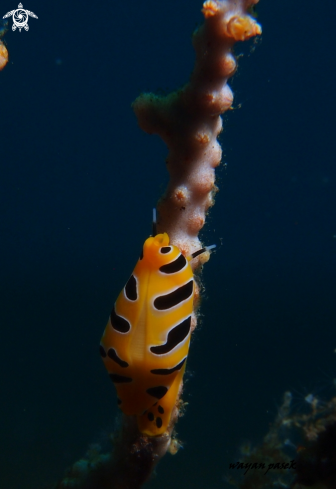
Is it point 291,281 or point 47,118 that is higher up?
point 47,118

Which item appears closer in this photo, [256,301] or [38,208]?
[256,301]

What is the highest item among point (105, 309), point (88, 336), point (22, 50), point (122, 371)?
point (22, 50)

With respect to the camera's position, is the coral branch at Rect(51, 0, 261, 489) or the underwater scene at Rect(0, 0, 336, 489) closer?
the coral branch at Rect(51, 0, 261, 489)

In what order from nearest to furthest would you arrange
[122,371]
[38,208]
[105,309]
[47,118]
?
1. [122,371]
2. [105,309]
3. [38,208]
4. [47,118]

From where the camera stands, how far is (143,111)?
10.0ft

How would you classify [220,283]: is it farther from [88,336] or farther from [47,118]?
[47,118]

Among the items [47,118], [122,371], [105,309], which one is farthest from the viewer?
[47,118]

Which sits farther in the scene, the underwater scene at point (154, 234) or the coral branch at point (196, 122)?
the underwater scene at point (154, 234)

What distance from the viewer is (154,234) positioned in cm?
289

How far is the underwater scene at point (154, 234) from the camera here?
5.16m

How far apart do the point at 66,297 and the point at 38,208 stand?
21.5 meters

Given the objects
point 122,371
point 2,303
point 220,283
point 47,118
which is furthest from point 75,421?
point 47,118

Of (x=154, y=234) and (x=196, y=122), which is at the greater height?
(x=196, y=122)

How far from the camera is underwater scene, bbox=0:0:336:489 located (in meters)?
5.16
